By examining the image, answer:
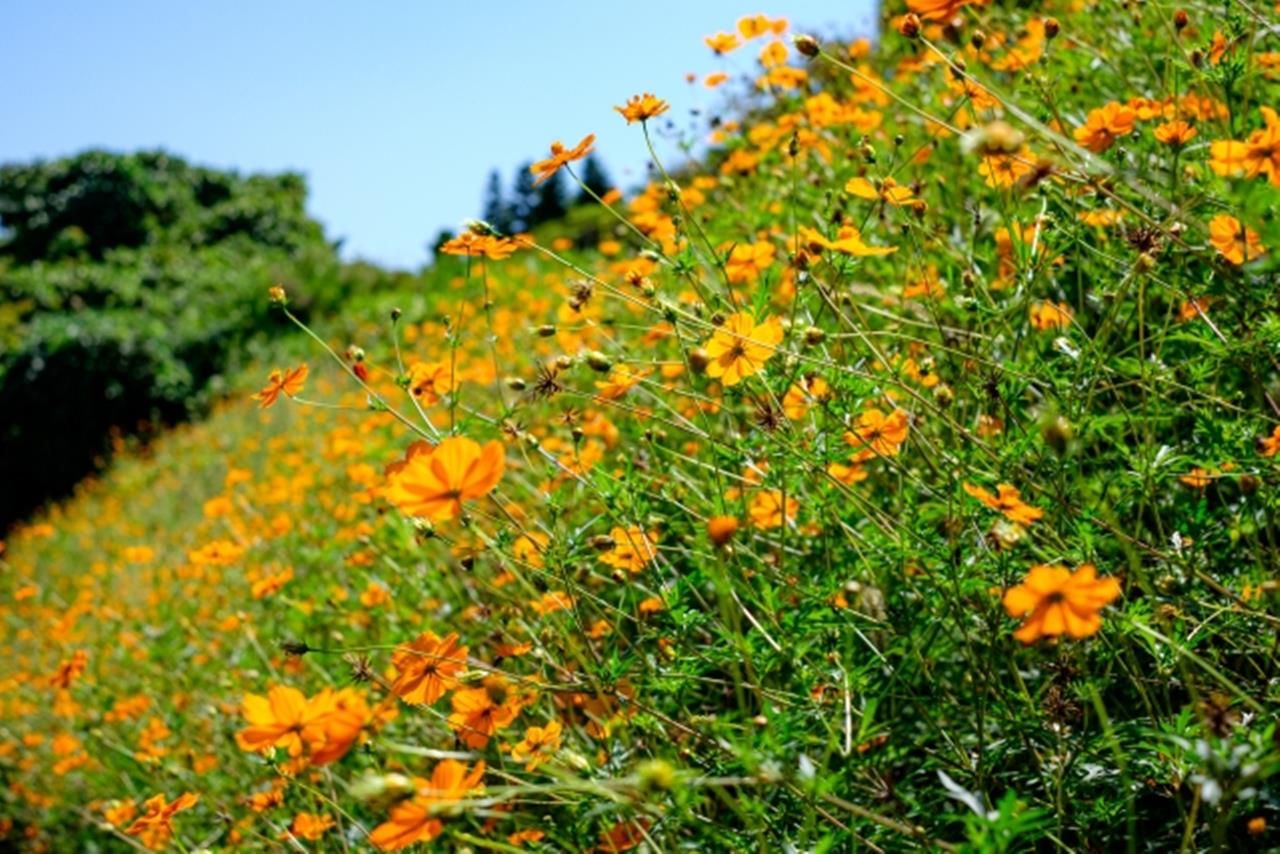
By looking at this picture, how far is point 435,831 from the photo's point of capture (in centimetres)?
87

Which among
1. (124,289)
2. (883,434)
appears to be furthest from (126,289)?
(883,434)

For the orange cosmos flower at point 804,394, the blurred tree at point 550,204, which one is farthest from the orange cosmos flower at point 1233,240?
the blurred tree at point 550,204

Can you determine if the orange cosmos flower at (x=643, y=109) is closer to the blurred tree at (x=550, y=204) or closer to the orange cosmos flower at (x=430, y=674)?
the orange cosmos flower at (x=430, y=674)

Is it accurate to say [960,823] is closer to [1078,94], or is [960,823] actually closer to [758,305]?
[758,305]

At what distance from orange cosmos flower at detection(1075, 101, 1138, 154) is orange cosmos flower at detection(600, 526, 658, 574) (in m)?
0.89

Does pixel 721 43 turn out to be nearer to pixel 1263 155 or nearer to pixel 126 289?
pixel 1263 155

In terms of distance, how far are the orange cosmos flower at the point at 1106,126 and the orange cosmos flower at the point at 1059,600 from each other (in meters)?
0.77

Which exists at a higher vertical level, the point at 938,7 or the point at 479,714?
the point at 938,7

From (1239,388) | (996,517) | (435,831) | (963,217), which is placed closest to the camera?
(435,831)

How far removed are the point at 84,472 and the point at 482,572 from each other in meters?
10.8

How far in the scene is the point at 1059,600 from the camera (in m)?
0.91

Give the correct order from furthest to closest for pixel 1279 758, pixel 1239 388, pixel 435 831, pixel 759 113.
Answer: pixel 759 113 → pixel 1239 388 → pixel 435 831 → pixel 1279 758

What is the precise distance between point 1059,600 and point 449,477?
2.10ft

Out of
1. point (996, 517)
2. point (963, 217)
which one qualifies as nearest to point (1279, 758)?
point (996, 517)
